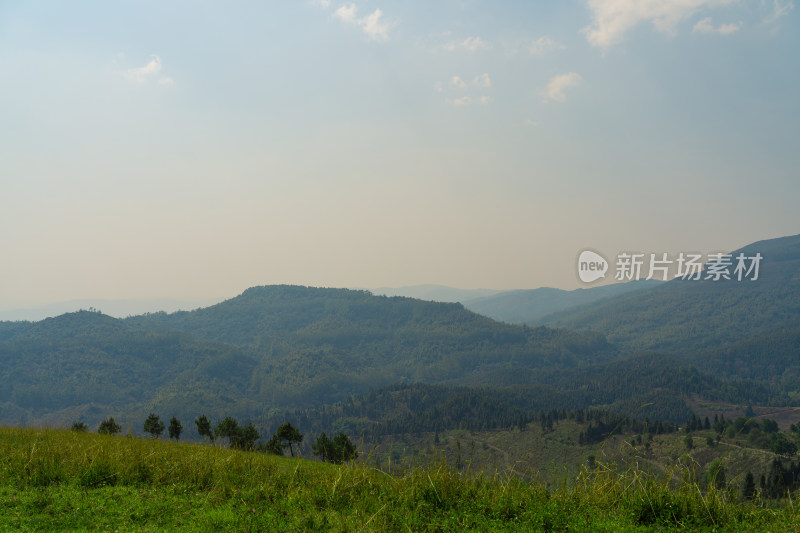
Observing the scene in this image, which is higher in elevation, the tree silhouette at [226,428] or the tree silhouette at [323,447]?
the tree silhouette at [226,428]

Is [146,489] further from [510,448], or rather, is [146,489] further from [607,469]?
[510,448]

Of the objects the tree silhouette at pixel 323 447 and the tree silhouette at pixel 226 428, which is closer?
the tree silhouette at pixel 226 428

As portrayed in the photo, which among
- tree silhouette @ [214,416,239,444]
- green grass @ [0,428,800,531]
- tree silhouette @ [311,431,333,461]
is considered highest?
green grass @ [0,428,800,531]

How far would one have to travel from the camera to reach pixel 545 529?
28.0 ft

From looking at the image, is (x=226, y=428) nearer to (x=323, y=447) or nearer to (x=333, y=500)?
(x=323, y=447)

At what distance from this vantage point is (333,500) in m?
9.95

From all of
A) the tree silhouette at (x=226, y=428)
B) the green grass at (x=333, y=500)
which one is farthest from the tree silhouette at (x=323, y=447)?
the green grass at (x=333, y=500)

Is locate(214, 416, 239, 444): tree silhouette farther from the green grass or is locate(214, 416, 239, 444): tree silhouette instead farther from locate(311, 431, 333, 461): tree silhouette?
the green grass

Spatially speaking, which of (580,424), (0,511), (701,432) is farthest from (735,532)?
(580,424)

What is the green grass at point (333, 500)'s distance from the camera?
28.7ft

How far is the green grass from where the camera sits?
8734 mm

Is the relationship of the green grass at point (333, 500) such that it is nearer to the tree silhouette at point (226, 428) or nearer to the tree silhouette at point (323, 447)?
the tree silhouette at point (226, 428)

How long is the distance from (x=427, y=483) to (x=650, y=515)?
4.35 metres

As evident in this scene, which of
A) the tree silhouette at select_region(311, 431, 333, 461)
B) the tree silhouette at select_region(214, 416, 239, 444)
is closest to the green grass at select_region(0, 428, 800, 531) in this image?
the tree silhouette at select_region(214, 416, 239, 444)
